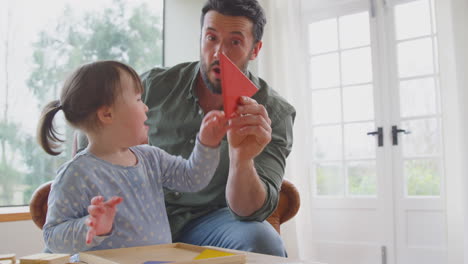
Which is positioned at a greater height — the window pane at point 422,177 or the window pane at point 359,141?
the window pane at point 359,141

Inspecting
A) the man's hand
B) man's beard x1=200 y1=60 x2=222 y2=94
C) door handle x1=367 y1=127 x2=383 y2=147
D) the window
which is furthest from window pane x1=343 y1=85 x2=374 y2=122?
the man's hand

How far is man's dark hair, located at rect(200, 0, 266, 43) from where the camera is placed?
1507 mm

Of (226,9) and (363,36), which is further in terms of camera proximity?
(363,36)

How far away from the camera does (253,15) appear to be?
1553mm

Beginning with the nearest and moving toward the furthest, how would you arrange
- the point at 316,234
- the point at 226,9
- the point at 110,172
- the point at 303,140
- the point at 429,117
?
the point at 110,172 < the point at 226,9 < the point at 429,117 < the point at 303,140 < the point at 316,234

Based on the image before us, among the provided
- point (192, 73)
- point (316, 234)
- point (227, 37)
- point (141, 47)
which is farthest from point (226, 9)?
point (316, 234)

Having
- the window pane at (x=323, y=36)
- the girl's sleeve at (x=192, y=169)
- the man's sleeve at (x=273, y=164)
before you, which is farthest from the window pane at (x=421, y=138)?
the girl's sleeve at (x=192, y=169)

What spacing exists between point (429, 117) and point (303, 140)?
92 cm

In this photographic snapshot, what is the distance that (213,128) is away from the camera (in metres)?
1.06

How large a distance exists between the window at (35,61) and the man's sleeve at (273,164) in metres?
1.36

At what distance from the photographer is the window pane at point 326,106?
3.82 metres

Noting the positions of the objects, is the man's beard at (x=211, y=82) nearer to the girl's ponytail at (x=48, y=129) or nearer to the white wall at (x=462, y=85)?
the girl's ponytail at (x=48, y=129)

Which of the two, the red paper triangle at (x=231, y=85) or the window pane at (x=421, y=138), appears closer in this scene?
the red paper triangle at (x=231, y=85)

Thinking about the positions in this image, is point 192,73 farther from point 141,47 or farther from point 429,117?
point 429,117
